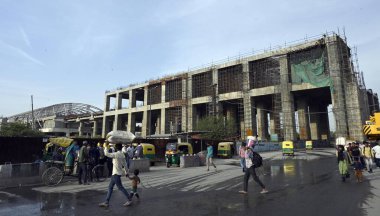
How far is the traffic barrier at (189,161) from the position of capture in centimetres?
2123

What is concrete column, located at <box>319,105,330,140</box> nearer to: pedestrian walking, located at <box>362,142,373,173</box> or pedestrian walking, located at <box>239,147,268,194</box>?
pedestrian walking, located at <box>362,142,373,173</box>

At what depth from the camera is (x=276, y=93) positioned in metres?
52.4

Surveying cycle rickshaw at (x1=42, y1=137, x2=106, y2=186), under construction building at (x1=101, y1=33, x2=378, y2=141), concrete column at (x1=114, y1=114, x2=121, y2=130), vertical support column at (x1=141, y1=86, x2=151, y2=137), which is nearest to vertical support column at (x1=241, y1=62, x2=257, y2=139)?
under construction building at (x1=101, y1=33, x2=378, y2=141)

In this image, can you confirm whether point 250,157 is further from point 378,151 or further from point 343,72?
point 343,72

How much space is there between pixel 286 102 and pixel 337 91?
8.66 meters

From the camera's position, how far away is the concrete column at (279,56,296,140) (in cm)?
4931

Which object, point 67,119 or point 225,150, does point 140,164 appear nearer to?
point 225,150

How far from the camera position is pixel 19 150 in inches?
755

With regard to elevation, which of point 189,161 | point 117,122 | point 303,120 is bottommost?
point 189,161

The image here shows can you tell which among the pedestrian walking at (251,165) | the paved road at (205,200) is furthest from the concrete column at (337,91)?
the pedestrian walking at (251,165)

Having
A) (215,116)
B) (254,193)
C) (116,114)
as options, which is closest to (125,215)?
(254,193)

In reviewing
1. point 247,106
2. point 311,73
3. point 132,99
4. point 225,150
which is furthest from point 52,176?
point 132,99

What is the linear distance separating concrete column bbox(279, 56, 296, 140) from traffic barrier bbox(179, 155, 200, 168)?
31.7m

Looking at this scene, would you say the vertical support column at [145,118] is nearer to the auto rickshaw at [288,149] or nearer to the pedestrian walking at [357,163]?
the auto rickshaw at [288,149]
